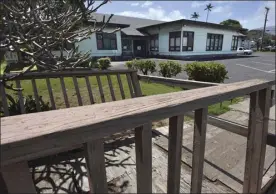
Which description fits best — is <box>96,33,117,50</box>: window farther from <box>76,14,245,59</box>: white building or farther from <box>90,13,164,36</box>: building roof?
<box>90,13,164,36</box>: building roof

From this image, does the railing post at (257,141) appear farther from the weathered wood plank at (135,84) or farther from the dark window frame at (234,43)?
the dark window frame at (234,43)

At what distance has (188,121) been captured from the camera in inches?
165

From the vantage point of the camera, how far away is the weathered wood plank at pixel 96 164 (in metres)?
0.70

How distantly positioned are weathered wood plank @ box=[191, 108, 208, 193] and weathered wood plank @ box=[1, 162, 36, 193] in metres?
0.87

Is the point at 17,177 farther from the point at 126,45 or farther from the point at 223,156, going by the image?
the point at 126,45

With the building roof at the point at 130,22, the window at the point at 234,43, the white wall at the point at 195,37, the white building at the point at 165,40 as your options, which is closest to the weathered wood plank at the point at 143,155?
the white building at the point at 165,40

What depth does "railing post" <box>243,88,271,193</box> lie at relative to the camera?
172 centimetres

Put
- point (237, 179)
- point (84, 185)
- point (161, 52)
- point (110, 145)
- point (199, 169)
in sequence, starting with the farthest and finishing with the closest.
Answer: point (161, 52), point (110, 145), point (237, 179), point (84, 185), point (199, 169)

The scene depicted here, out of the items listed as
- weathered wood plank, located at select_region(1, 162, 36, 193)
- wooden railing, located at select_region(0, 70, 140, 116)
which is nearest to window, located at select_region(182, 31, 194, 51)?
wooden railing, located at select_region(0, 70, 140, 116)

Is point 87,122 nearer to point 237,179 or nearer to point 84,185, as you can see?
point 84,185

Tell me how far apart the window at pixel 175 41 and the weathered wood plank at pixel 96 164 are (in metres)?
25.1

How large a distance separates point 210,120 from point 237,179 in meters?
0.77

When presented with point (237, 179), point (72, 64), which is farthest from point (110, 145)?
point (237, 179)

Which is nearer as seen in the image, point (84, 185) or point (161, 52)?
point (84, 185)
